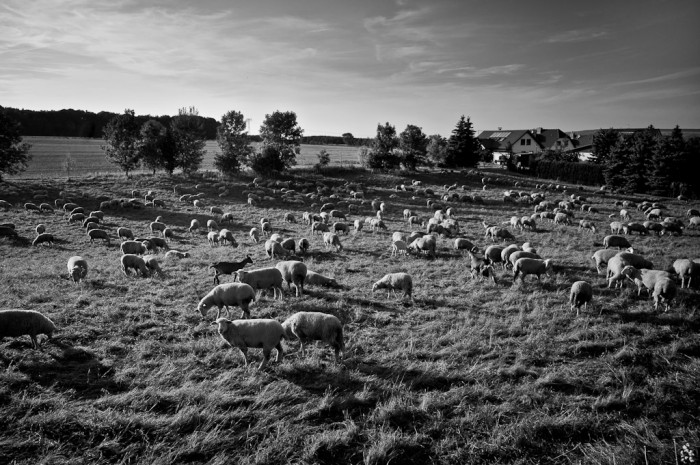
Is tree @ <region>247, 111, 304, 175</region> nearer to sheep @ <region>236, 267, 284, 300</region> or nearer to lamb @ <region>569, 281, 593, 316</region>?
sheep @ <region>236, 267, 284, 300</region>

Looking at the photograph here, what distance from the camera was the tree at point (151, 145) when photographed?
52.3m

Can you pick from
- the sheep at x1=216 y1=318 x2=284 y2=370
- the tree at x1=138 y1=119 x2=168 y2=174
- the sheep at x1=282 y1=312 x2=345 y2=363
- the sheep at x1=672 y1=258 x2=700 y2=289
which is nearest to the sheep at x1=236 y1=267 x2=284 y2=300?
the sheep at x1=282 y1=312 x2=345 y2=363

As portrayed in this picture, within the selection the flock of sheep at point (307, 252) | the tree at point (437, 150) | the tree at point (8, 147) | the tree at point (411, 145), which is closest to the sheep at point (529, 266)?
the flock of sheep at point (307, 252)

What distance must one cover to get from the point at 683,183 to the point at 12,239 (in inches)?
2991

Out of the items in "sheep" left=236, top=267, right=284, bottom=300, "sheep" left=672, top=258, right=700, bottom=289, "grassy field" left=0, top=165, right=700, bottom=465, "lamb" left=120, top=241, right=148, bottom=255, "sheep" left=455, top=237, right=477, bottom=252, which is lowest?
"grassy field" left=0, top=165, right=700, bottom=465

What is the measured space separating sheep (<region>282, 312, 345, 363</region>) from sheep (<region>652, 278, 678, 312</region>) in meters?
11.4

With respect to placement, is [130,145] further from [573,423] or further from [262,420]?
[573,423]

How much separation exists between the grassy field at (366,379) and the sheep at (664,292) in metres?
0.41

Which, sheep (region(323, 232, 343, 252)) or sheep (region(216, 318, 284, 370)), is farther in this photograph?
sheep (region(323, 232, 343, 252))

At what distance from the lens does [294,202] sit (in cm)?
4162

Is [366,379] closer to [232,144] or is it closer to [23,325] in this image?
[23,325]

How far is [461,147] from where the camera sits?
241ft

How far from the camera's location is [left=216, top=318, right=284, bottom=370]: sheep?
9117mm

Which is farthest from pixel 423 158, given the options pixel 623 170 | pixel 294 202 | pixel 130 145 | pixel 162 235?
pixel 162 235
